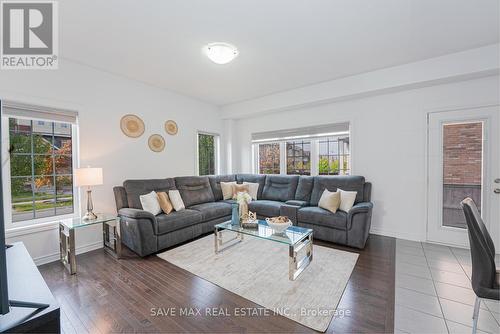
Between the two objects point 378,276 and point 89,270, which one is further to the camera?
point 89,270

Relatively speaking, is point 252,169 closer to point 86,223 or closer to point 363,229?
point 363,229

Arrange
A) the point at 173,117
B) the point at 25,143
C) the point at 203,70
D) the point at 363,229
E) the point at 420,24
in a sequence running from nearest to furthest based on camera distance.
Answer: the point at 420,24 < the point at 25,143 < the point at 363,229 < the point at 203,70 < the point at 173,117

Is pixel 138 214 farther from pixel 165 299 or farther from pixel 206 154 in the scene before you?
pixel 206 154

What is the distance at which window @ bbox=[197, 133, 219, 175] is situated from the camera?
5.18m

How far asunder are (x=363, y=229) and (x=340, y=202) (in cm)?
53

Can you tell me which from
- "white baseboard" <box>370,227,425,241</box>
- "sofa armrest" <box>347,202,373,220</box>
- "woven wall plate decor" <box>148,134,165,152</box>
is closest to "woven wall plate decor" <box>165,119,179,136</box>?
Answer: "woven wall plate decor" <box>148,134,165,152</box>

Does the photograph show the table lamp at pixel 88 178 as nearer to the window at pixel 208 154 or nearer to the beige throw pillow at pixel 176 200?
the beige throw pillow at pixel 176 200

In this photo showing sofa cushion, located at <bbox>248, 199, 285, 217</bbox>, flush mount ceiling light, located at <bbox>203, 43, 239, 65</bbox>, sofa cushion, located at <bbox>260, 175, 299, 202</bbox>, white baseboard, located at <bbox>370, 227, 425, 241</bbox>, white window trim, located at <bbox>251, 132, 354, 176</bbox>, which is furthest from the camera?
white window trim, located at <bbox>251, 132, 354, 176</bbox>

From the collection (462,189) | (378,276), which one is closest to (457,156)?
(462,189)

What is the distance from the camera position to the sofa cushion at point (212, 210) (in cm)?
371

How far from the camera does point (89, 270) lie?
8.63ft

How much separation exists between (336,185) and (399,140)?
122 cm

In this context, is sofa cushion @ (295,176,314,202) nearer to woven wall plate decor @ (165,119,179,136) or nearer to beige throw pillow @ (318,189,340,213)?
beige throw pillow @ (318,189,340,213)

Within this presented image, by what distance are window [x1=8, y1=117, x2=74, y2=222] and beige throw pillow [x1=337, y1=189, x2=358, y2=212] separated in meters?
4.01
